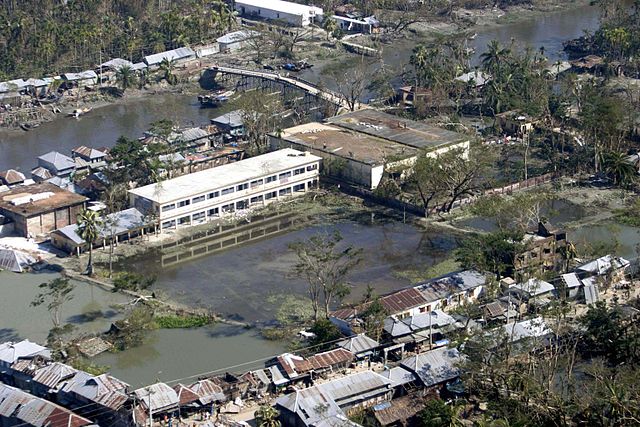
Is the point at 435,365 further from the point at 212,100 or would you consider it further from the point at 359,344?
the point at 212,100

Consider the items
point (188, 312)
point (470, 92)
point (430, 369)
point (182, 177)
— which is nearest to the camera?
point (430, 369)

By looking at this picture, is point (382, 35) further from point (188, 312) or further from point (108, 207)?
point (188, 312)

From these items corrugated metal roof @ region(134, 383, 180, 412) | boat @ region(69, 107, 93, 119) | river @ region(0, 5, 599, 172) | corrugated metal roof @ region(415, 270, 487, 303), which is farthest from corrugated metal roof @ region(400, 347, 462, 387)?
boat @ region(69, 107, 93, 119)

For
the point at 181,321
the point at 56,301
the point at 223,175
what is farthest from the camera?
the point at 223,175

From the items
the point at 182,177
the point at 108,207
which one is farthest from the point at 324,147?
the point at 108,207

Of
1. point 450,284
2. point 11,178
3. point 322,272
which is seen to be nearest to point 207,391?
point 322,272

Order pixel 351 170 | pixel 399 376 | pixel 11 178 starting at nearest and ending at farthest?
pixel 399 376, pixel 11 178, pixel 351 170

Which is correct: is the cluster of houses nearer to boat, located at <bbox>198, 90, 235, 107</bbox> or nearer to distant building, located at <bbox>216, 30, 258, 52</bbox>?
boat, located at <bbox>198, 90, 235, 107</bbox>
